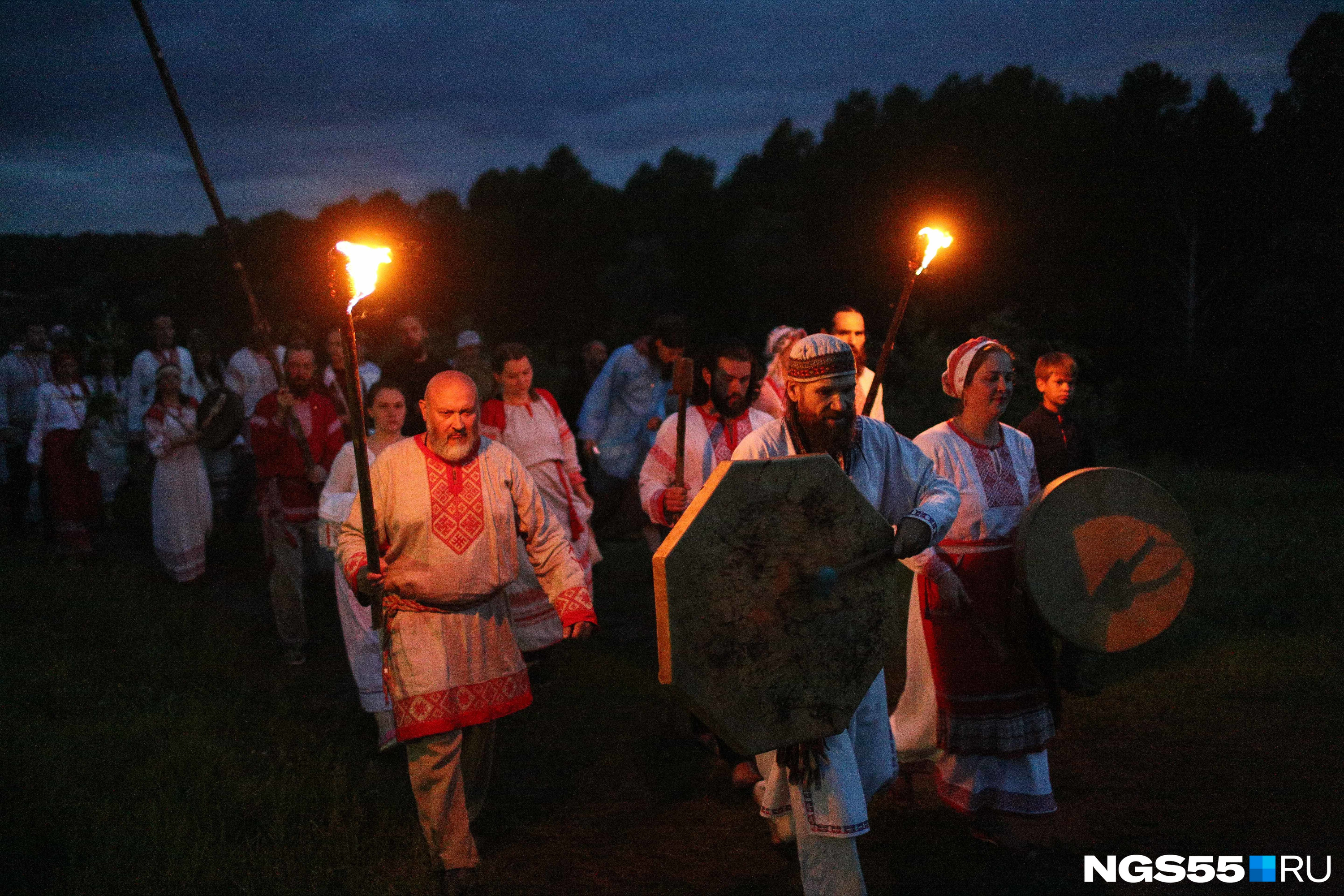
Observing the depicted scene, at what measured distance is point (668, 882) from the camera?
4418mm

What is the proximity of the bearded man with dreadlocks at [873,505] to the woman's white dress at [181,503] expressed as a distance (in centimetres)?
724

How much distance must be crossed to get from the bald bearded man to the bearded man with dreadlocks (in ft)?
3.84

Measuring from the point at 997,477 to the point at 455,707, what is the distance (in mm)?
2485

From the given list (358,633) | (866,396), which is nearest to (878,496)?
(866,396)

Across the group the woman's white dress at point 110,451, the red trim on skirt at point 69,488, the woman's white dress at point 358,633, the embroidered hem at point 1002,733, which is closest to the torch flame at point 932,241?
the embroidered hem at point 1002,733

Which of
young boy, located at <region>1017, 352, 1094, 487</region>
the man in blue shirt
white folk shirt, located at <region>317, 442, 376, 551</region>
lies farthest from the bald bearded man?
the man in blue shirt

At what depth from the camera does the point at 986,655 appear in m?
4.57

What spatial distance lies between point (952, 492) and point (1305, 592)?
544 centimetres

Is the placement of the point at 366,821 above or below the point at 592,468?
below

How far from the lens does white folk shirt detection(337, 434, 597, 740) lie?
4.36 meters

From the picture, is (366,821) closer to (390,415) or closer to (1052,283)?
(390,415)

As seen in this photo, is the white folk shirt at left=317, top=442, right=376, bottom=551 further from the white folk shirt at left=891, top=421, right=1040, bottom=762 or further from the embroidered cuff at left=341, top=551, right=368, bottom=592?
the white folk shirt at left=891, top=421, right=1040, bottom=762

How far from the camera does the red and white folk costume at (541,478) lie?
6.91m

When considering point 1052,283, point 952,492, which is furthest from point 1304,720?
point 1052,283
